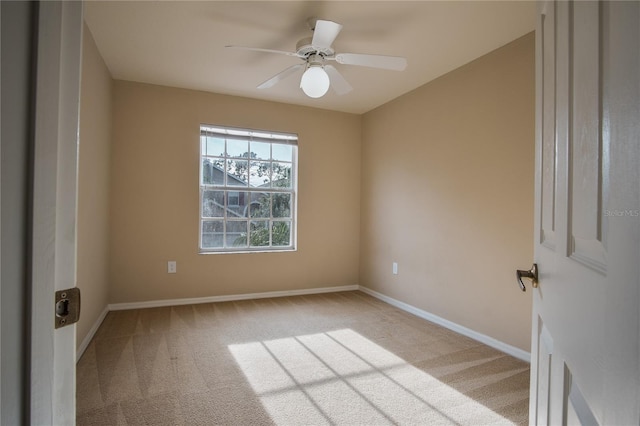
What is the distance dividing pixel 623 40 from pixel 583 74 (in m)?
0.18

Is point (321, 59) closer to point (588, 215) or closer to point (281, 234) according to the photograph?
point (588, 215)

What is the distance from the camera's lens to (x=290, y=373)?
2.25 m

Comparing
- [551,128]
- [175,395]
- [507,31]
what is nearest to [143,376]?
[175,395]

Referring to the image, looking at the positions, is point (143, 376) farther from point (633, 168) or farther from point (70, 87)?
point (633, 168)

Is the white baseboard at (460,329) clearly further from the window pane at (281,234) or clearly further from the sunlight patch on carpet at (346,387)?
the window pane at (281,234)

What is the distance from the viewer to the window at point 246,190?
394 centimetres

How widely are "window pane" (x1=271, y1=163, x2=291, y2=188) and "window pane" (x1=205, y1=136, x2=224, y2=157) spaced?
649mm

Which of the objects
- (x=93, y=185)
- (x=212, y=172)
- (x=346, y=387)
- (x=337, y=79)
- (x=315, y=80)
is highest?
(x=337, y=79)

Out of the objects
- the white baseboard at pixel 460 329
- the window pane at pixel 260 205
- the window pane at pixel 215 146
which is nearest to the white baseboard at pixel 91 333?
the window pane at pixel 260 205

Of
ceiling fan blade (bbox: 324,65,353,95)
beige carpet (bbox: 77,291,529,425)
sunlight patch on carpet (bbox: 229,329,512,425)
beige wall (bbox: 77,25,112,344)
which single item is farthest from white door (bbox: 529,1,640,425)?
beige wall (bbox: 77,25,112,344)

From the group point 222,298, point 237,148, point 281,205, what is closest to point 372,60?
point 237,148

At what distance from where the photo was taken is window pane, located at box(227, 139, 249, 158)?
13.2 ft

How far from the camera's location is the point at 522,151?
100 inches

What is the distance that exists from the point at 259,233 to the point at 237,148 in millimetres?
1046
